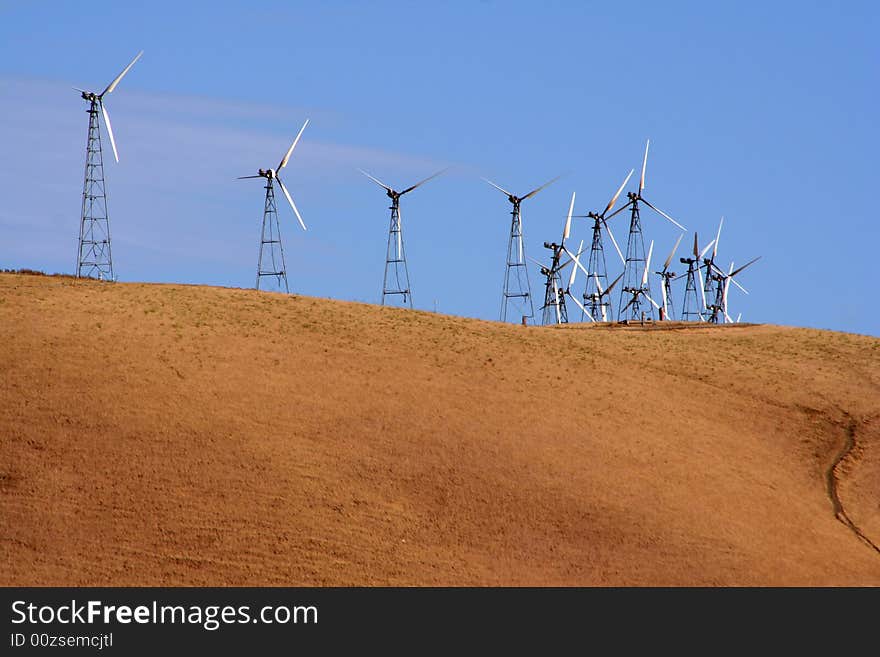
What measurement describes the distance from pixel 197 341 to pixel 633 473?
22969 mm

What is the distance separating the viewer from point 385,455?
59906 mm

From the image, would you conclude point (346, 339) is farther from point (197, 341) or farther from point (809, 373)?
point (809, 373)

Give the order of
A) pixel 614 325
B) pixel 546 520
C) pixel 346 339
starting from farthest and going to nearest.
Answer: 1. pixel 614 325
2. pixel 346 339
3. pixel 546 520

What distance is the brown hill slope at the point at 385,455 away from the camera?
52.9 m

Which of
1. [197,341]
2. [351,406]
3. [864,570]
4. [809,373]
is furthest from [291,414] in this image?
[809,373]

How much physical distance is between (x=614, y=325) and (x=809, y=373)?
23.1 metres

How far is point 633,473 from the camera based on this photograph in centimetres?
6288

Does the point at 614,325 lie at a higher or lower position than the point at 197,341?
higher

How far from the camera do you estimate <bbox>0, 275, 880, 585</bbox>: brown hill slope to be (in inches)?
2084
